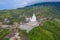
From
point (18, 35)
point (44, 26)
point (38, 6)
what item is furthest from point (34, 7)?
point (18, 35)

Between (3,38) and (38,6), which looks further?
(38,6)

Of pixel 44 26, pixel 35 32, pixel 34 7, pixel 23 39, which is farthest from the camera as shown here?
pixel 34 7

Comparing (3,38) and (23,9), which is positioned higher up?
(3,38)

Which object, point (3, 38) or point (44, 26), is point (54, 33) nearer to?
point (44, 26)

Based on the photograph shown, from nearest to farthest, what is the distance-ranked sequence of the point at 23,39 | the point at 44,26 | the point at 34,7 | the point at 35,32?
1. the point at 23,39
2. the point at 35,32
3. the point at 44,26
4. the point at 34,7

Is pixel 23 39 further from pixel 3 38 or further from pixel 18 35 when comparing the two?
pixel 3 38

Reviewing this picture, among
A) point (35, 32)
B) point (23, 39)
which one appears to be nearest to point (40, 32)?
point (35, 32)
